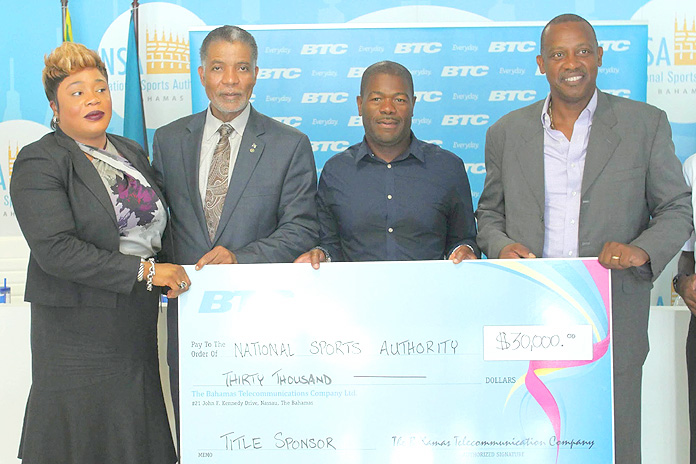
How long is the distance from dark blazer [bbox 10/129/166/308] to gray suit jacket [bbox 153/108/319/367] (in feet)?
1.08

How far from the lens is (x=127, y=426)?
260cm

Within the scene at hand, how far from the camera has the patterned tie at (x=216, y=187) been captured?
2.83 meters

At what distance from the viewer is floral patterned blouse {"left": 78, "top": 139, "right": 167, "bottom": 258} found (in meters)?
2.65

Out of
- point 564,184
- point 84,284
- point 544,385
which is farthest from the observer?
point 564,184

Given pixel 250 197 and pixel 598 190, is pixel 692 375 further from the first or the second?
pixel 250 197

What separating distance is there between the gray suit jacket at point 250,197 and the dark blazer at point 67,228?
329mm

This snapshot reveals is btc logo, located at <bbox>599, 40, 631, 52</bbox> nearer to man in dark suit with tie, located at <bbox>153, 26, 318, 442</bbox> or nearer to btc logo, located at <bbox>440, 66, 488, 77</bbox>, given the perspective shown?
btc logo, located at <bbox>440, 66, 488, 77</bbox>

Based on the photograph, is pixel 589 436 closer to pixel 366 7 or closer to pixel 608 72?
pixel 608 72

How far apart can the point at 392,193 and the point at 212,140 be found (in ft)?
2.67

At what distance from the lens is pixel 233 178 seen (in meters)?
2.81

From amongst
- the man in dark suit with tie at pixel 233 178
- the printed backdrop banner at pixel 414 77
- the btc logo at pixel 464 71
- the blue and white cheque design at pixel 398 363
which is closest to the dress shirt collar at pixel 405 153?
the man in dark suit with tie at pixel 233 178

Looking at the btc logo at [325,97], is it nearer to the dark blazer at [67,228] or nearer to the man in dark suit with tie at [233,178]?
the man in dark suit with tie at [233,178]

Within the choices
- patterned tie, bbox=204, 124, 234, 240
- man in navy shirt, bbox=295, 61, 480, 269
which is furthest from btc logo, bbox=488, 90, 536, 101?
patterned tie, bbox=204, 124, 234, 240

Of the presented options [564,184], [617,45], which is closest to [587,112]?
[564,184]
